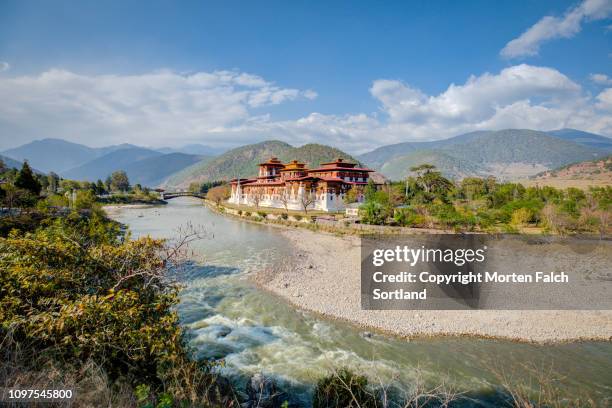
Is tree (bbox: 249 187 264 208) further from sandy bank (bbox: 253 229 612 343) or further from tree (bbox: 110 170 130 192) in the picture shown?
tree (bbox: 110 170 130 192)

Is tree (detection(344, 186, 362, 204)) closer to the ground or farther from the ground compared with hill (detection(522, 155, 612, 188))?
closer to the ground

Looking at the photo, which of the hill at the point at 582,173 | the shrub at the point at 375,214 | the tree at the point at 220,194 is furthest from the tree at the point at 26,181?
the hill at the point at 582,173

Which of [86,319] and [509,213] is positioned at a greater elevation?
[509,213]

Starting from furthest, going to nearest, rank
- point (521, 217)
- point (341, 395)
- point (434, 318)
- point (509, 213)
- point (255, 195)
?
1. point (255, 195)
2. point (509, 213)
3. point (521, 217)
4. point (434, 318)
5. point (341, 395)

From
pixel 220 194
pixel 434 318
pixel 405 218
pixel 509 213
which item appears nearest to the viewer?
pixel 434 318

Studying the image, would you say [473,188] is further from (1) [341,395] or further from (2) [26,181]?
(2) [26,181]

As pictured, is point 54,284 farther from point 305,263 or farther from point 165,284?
point 305,263

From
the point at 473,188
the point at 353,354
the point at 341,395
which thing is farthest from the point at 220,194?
the point at 341,395

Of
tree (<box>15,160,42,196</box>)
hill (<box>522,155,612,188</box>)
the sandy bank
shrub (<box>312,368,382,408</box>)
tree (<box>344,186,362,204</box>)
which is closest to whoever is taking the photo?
shrub (<box>312,368,382,408</box>)

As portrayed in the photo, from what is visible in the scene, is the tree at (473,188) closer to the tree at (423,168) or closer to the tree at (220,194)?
the tree at (423,168)

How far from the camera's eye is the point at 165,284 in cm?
743

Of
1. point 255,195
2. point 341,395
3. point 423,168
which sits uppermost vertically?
point 423,168

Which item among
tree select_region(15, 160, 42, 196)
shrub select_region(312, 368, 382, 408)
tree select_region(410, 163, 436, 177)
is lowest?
shrub select_region(312, 368, 382, 408)

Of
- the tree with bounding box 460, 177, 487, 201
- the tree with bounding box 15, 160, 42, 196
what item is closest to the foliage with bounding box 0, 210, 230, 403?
the tree with bounding box 15, 160, 42, 196
